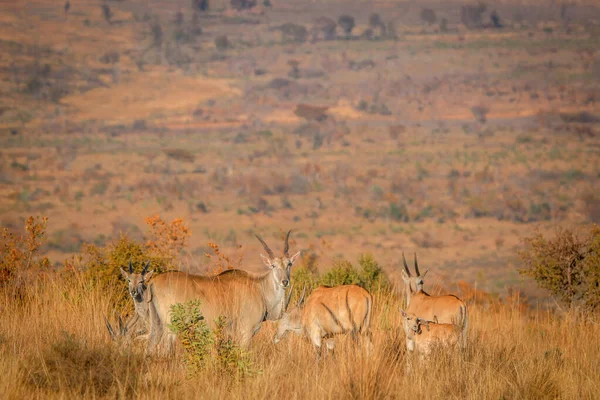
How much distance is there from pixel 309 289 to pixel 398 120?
3319 inches

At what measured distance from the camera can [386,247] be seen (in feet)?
158

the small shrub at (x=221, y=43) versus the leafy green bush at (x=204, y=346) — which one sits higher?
the small shrub at (x=221, y=43)

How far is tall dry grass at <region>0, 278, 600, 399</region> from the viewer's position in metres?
8.16

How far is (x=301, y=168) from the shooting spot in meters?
72.3

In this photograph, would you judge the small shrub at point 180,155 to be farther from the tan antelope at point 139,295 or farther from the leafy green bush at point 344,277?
the tan antelope at point 139,295

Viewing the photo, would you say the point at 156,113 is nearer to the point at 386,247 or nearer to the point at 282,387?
the point at 386,247

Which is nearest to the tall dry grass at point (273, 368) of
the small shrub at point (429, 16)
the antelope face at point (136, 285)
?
the antelope face at point (136, 285)

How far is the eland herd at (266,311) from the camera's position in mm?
9742

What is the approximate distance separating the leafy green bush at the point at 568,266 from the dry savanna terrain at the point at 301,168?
33 cm

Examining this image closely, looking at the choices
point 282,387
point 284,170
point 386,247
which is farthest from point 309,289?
point 284,170

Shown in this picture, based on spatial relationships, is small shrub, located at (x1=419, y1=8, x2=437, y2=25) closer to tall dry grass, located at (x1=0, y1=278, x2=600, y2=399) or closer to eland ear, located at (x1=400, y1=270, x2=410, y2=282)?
eland ear, located at (x1=400, y1=270, x2=410, y2=282)

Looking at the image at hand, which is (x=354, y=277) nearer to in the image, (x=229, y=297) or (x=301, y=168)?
(x=229, y=297)

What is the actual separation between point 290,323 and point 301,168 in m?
61.8

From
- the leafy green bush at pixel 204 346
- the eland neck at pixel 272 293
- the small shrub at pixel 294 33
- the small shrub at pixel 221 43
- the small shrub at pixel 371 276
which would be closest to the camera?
the leafy green bush at pixel 204 346
